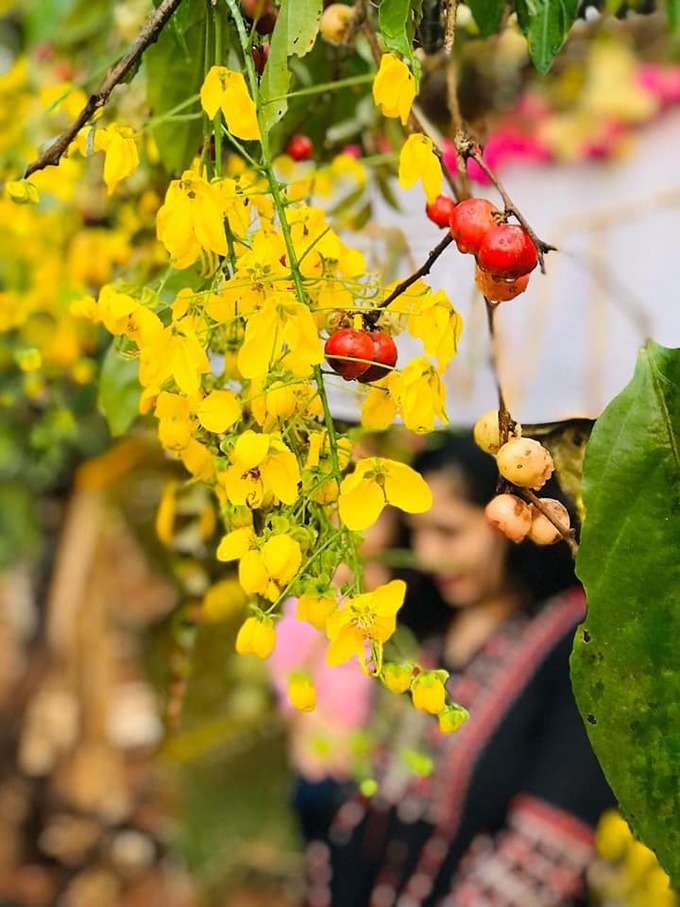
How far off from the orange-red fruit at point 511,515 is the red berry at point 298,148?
282mm

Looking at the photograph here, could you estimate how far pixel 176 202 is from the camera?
14.3 inches

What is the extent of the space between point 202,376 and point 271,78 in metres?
0.11

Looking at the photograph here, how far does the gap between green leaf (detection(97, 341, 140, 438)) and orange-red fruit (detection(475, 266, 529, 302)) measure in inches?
10.0

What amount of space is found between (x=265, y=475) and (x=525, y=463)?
0.31 ft

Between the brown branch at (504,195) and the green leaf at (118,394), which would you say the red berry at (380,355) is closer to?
the brown branch at (504,195)

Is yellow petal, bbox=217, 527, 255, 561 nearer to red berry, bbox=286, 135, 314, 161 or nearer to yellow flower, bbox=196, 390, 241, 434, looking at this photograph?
yellow flower, bbox=196, 390, 241, 434

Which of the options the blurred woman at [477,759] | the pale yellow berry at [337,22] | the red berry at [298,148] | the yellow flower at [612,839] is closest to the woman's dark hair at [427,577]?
the blurred woman at [477,759]

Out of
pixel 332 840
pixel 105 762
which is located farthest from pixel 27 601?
pixel 332 840

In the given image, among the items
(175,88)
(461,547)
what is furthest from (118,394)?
(461,547)

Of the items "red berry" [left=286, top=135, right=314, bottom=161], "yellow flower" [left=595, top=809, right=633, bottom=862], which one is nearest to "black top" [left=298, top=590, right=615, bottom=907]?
"yellow flower" [left=595, top=809, right=633, bottom=862]

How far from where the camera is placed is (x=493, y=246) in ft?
1.13

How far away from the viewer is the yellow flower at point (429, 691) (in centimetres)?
39

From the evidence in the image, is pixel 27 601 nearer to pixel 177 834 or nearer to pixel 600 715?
pixel 177 834

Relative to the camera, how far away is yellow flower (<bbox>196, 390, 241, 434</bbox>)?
1.22 ft
